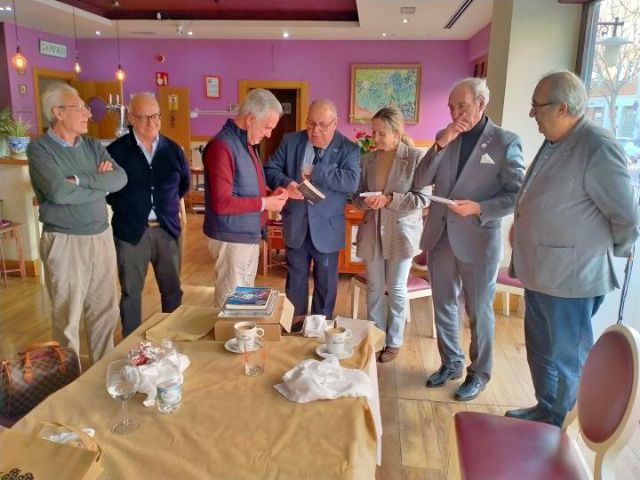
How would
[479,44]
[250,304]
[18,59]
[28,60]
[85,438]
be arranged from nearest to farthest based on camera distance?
[85,438]
[250,304]
[18,59]
[479,44]
[28,60]

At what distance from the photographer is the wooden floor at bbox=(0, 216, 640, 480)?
2186 millimetres

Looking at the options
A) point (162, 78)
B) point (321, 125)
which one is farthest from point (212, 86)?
point (321, 125)

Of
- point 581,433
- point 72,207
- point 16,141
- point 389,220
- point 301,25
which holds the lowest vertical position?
point 581,433

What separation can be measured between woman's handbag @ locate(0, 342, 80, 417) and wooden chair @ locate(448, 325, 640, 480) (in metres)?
1.36

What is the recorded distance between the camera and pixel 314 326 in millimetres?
1777

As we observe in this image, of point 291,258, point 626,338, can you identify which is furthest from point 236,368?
point 291,258

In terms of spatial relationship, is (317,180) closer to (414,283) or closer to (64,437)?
(414,283)

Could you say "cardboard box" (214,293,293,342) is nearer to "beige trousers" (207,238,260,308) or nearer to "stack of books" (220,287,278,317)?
"stack of books" (220,287,278,317)

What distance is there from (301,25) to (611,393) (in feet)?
24.1

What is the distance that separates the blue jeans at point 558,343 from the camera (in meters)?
1.99

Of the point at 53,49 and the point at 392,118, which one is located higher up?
the point at 53,49

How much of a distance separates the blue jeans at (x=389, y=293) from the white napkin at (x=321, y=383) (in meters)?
1.54

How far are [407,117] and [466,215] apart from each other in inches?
261

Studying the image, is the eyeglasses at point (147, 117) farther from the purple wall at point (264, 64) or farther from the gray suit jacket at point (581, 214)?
the purple wall at point (264, 64)
